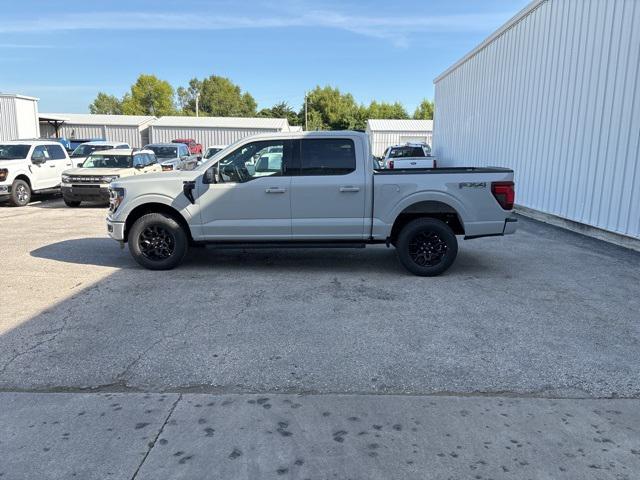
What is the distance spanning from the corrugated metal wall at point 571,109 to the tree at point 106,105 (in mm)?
109893

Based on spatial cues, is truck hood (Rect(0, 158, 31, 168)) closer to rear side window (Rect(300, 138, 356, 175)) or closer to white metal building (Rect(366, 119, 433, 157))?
rear side window (Rect(300, 138, 356, 175))

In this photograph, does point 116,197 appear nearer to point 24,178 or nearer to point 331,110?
point 24,178

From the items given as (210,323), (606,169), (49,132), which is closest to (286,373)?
(210,323)

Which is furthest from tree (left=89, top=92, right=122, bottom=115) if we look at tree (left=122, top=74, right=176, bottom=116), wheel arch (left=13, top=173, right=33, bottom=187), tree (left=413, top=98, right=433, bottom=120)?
wheel arch (left=13, top=173, right=33, bottom=187)

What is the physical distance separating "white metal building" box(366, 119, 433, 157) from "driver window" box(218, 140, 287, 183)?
4590 cm

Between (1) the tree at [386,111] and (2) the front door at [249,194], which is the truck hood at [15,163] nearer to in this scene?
(2) the front door at [249,194]

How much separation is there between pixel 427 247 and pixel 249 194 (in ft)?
8.69

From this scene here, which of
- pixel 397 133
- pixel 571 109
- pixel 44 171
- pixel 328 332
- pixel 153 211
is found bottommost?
pixel 328 332

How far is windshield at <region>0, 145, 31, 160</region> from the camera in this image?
1537 cm

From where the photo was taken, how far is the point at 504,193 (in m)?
7.13

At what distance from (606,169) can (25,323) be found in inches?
392

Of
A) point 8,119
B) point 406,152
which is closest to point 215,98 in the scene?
point 8,119

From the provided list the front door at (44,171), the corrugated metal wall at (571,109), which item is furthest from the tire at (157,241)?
the front door at (44,171)

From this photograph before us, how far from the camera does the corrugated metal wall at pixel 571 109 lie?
30.3ft
